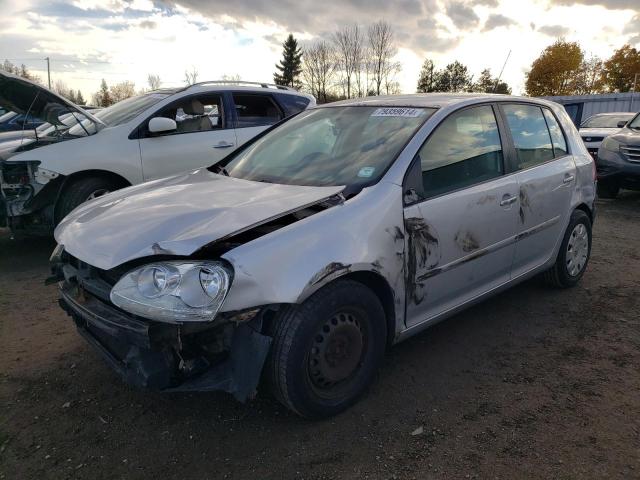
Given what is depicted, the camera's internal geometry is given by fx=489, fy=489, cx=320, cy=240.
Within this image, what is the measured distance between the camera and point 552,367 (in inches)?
123

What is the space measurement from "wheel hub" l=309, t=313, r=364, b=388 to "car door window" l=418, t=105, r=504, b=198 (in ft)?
3.04

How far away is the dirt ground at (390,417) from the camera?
227 centimetres

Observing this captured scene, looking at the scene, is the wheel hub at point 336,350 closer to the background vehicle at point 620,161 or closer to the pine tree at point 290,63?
the background vehicle at point 620,161

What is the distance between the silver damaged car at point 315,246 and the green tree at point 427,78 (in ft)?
180

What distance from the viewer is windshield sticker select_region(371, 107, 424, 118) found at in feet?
10.3

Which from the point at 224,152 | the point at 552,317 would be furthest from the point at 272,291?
the point at 224,152

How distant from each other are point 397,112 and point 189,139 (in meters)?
3.47

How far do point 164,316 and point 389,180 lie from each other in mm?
1401

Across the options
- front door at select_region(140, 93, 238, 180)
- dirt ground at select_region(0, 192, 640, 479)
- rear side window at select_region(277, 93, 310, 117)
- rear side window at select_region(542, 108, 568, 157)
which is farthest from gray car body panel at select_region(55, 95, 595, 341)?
rear side window at select_region(277, 93, 310, 117)

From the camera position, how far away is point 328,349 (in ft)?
8.14

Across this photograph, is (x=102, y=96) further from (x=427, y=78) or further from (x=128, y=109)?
(x=128, y=109)

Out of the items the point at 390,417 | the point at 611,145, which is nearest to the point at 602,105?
the point at 611,145

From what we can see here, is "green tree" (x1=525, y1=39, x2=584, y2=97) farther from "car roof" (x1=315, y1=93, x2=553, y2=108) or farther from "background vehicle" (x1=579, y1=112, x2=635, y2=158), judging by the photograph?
"car roof" (x1=315, y1=93, x2=553, y2=108)

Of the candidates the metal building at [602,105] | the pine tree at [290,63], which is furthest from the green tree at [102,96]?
the metal building at [602,105]
